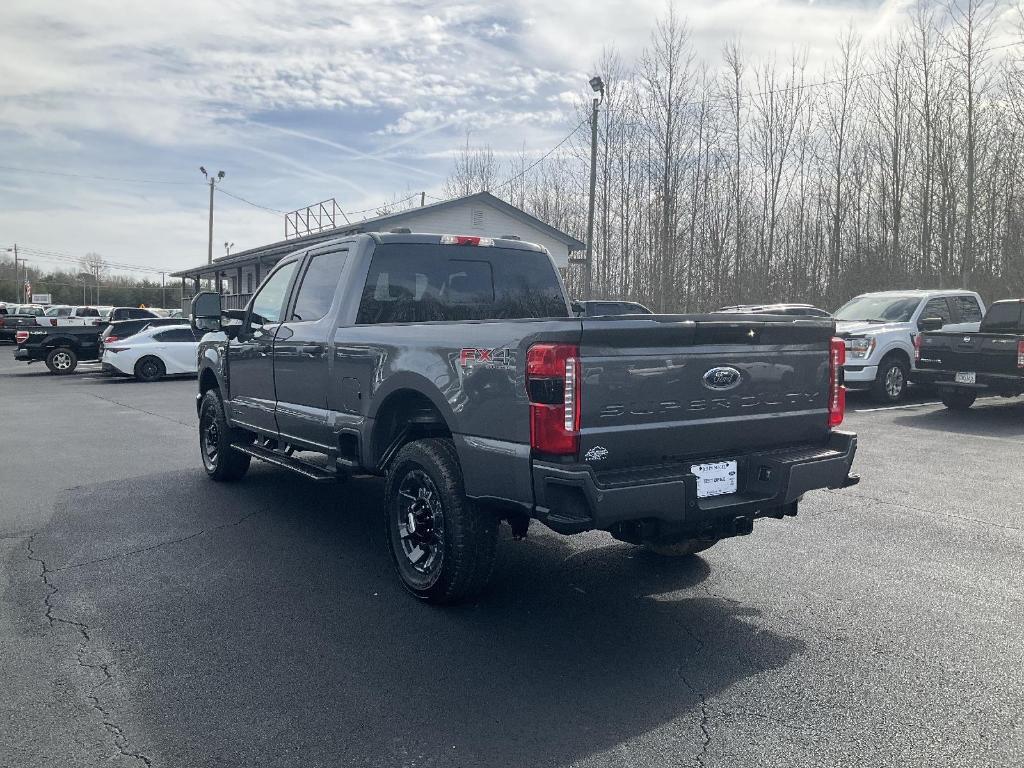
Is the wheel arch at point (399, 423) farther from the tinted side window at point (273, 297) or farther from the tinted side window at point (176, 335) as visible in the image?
the tinted side window at point (176, 335)

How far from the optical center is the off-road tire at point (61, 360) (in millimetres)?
24438

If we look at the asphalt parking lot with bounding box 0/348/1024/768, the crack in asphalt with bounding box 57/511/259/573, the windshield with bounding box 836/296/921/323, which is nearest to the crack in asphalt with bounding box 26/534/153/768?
the asphalt parking lot with bounding box 0/348/1024/768

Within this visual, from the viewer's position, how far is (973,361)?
11984 mm

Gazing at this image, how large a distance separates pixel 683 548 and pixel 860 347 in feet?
31.7

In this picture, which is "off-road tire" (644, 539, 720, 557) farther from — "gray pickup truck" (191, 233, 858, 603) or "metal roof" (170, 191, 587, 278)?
"metal roof" (170, 191, 587, 278)

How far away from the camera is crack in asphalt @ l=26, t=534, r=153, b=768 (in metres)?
3.10

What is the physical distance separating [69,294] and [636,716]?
11705cm

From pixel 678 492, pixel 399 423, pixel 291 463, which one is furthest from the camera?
pixel 291 463

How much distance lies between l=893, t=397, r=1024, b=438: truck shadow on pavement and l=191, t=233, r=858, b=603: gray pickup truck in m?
7.48

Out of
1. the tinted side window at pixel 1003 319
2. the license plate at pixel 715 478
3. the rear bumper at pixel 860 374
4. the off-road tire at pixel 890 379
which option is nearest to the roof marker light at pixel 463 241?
the license plate at pixel 715 478

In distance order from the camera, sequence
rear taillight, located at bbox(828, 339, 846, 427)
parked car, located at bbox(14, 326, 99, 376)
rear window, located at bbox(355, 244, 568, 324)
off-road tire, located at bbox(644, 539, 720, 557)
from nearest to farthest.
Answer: rear taillight, located at bbox(828, 339, 846, 427) < off-road tire, located at bbox(644, 539, 720, 557) < rear window, located at bbox(355, 244, 568, 324) < parked car, located at bbox(14, 326, 99, 376)

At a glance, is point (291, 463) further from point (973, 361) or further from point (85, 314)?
→ point (85, 314)

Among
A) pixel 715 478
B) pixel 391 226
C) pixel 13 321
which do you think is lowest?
pixel 715 478

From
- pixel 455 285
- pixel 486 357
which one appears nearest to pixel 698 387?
pixel 486 357
